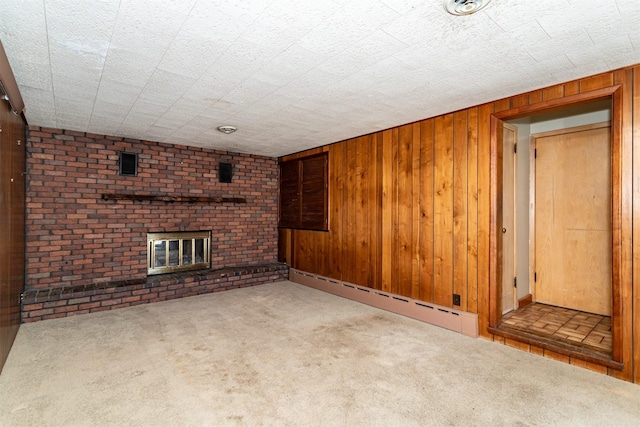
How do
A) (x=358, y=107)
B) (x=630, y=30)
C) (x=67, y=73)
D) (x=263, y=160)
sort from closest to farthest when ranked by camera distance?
(x=630, y=30) < (x=67, y=73) < (x=358, y=107) < (x=263, y=160)

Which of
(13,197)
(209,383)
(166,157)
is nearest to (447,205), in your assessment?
(209,383)

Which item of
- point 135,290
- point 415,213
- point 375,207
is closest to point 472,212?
point 415,213

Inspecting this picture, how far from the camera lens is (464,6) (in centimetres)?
169

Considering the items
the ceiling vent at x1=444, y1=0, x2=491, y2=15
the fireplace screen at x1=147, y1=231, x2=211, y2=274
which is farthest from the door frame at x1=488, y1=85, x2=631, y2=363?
the fireplace screen at x1=147, y1=231, x2=211, y2=274

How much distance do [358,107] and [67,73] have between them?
100 inches

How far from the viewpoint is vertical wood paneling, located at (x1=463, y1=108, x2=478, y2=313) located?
3281 millimetres

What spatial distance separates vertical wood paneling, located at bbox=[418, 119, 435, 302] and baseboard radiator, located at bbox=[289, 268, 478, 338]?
154 mm

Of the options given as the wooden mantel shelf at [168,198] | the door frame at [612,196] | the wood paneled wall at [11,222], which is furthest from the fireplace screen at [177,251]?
the door frame at [612,196]

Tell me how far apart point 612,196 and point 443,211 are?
1.41 meters

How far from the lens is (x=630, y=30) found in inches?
75.3

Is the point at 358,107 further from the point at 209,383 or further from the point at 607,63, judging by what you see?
the point at 209,383

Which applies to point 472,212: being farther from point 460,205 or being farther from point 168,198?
point 168,198

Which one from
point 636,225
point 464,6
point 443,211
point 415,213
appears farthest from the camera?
point 415,213

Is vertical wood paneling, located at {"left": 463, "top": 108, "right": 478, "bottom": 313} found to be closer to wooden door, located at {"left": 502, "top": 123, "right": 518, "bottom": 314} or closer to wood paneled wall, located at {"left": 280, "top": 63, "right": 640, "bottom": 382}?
wood paneled wall, located at {"left": 280, "top": 63, "right": 640, "bottom": 382}
